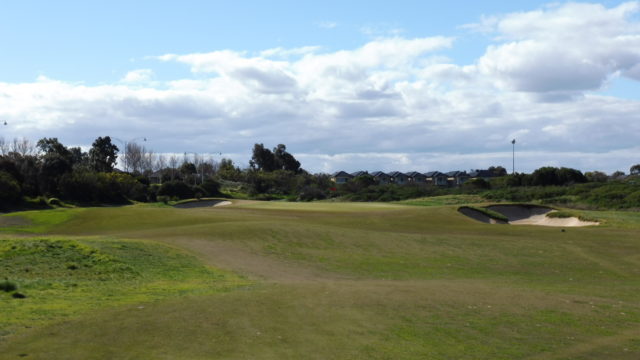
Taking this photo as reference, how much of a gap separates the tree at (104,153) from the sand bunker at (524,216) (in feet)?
387

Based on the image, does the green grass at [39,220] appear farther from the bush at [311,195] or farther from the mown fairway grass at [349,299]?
the bush at [311,195]

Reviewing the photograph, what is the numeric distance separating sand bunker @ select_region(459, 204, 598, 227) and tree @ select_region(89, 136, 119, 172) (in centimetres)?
11796

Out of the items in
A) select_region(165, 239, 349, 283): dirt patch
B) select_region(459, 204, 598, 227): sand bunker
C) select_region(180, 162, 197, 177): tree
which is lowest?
select_region(165, 239, 349, 283): dirt patch

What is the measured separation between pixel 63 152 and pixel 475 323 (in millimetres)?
134612

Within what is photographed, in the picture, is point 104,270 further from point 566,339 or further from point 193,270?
point 566,339

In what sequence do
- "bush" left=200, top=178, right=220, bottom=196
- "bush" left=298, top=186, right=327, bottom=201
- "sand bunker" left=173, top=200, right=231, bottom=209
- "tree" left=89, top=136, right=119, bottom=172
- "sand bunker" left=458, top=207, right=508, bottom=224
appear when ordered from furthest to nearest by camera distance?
"tree" left=89, top=136, right=119, bottom=172 < "bush" left=298, top=186, right=327, bottom=201 < "bush" left=200, top=178, right=220, bottom=196 < "sand bunker" left=173, top=200, right=231, bottom=209 < "sand bunker" left=458, top=207, right=508, bottom=224

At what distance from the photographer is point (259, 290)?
20656 millimetres

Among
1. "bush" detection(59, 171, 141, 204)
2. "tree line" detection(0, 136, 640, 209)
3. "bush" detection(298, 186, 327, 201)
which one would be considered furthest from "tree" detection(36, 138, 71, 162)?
"bush" detection(298, 186, 327, 201)

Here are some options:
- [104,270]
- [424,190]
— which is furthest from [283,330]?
[424,190]

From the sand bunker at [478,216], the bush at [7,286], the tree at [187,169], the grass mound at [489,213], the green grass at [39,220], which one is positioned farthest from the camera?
the tree at [187,169]

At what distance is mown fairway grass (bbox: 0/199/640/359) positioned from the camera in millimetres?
12750

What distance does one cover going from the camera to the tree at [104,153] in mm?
160125

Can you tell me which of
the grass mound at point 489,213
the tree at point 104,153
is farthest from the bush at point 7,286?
the tree at point 104,153

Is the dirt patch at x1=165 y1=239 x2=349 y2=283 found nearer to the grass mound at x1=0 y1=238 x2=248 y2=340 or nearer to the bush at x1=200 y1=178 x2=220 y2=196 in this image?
the grass mound at x1=0 y1=238 x2=248 y2=340
